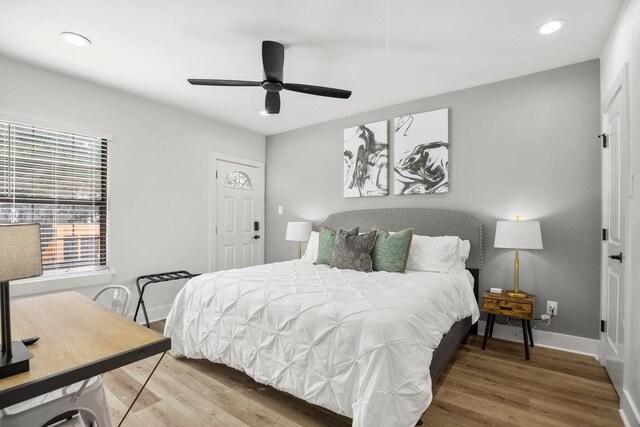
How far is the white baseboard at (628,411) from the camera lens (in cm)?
173

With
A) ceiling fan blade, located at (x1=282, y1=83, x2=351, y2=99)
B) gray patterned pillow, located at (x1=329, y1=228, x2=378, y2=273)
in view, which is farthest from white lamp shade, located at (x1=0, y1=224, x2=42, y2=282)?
gray patterned pillow, located at (x1=329, y1=228, x2=378, y2=273)

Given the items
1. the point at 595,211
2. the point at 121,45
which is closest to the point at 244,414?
the point at 121,45

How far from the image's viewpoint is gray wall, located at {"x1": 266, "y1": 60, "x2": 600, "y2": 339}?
293 cm

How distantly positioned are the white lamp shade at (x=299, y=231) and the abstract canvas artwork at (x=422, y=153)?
1306 millimetres

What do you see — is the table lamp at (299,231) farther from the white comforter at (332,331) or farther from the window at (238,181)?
the white comforter at (332,331)

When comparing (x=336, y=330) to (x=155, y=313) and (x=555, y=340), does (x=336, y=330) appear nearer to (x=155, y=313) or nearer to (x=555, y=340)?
(x=555, y=340)

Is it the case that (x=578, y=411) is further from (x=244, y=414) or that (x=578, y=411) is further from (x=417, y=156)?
(x=417, y=156)

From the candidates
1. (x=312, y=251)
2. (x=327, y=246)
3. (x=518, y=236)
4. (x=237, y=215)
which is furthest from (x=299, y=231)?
(x=518, y=236)

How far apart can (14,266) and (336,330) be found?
4.61ft

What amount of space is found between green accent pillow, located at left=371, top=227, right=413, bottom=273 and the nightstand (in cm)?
82

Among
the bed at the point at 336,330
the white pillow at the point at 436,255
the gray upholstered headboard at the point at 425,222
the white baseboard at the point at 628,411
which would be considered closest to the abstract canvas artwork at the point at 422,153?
the gray upholstered headboard at the point at 425,222

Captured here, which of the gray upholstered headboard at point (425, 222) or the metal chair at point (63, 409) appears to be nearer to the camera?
the metal chair at point (63, 409)

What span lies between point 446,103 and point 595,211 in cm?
177

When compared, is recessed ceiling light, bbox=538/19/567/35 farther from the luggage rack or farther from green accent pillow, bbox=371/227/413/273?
the luggage rack
